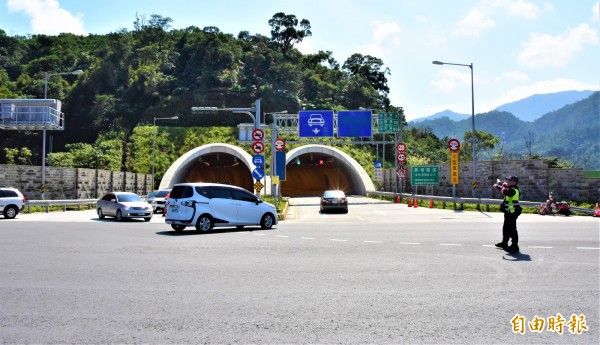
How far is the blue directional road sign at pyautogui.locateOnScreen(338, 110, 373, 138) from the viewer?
47.3 m

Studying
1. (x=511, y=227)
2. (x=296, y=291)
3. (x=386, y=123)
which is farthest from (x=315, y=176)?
(x=296, y=291)

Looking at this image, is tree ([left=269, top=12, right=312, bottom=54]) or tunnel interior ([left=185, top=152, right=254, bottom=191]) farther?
tree ([left=269, top=12, right=312, bottom=54])

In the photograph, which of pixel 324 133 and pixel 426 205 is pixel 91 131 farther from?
pixel 426 205

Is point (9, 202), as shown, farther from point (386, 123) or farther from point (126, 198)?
point (386, 123)

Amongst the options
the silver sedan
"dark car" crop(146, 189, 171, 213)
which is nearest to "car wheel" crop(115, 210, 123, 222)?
the silver sedan

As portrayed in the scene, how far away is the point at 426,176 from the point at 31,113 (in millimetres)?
32431

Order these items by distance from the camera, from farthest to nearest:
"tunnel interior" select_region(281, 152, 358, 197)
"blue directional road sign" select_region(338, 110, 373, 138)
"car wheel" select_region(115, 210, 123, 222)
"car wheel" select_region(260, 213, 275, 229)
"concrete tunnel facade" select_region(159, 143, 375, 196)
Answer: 1. "tunnel interior" select_region(281, 152, 358, 197)
2. "concrete tunnel facade" select_region(159, 143, 375, 196)
3. "blue directional road sign" select_region(338, 110, 373, 138)
4. "car wheel" select_region(115, 210, 123, 222)
5. "car wheel" select_region(260, 213, 275, 229)

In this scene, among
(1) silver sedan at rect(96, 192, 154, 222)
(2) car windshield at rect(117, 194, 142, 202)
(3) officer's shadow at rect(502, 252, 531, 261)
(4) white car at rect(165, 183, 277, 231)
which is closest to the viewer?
(3) officer's shadow at rect(502, 252, 531, 261)

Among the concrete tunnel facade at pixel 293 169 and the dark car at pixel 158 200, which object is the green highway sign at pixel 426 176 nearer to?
the concrete tunnel facade at pixel 293 169

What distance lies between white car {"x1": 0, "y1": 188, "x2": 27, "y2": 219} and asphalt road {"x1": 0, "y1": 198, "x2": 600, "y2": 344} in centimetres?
1382

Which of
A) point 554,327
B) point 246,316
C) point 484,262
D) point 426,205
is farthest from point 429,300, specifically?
point 426,205

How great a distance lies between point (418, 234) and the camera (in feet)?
53.3

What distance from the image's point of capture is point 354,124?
47469 millimetres

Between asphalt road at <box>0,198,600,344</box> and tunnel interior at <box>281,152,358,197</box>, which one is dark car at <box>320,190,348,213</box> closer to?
asphalt road at <box>0,198,600,344</box>
